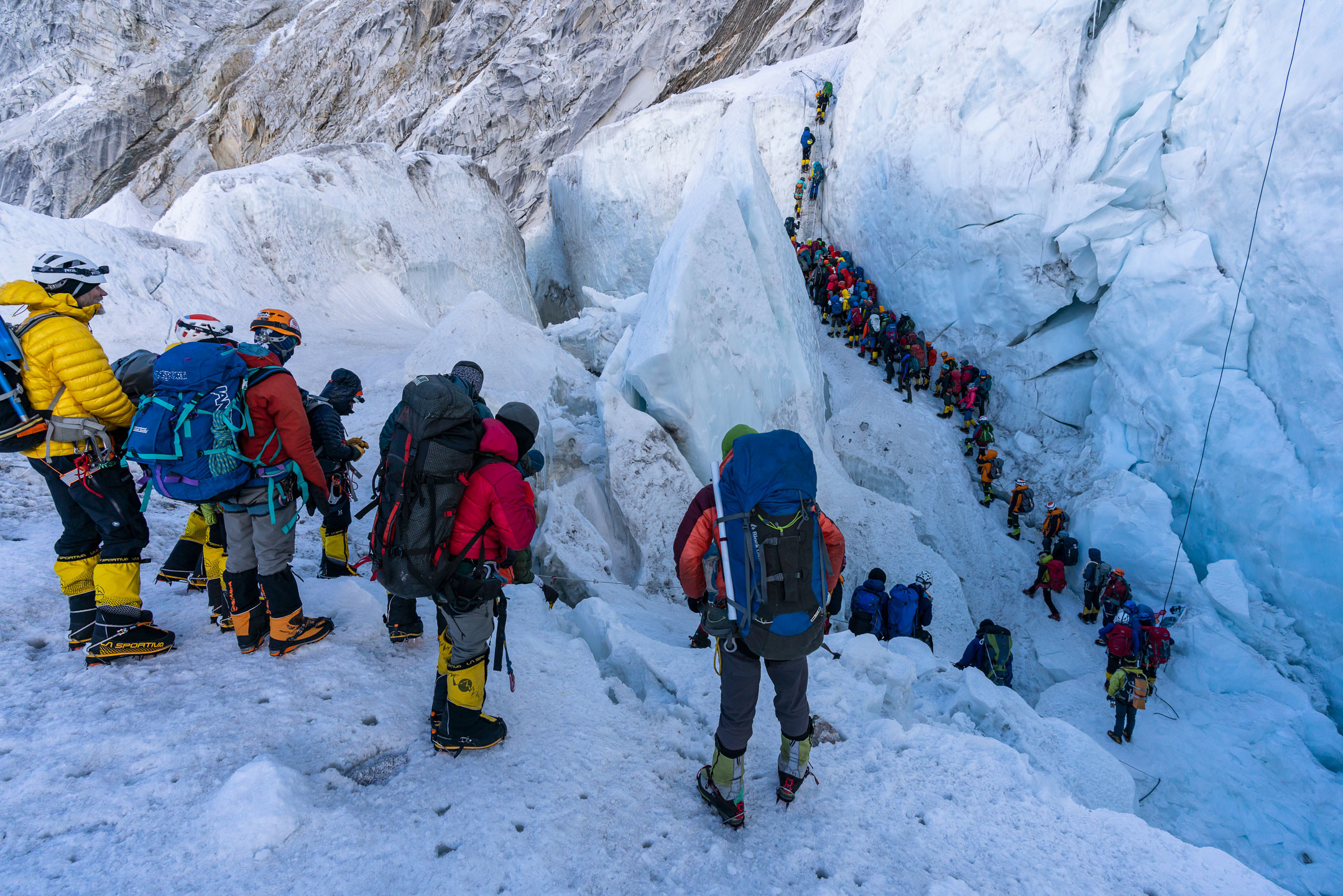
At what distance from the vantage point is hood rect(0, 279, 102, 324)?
2.34 m

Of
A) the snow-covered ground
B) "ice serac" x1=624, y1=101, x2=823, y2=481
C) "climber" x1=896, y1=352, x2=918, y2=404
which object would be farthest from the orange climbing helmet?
"climber" x1=896, y1=352, x2=918, y2=404

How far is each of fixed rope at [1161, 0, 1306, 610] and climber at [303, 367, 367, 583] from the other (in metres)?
8.84

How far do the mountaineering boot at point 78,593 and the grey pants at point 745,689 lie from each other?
8.27ft

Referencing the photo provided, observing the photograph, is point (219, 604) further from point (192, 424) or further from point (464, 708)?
point (464, 708)

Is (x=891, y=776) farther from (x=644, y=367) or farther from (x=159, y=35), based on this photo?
(x=159, y=35)

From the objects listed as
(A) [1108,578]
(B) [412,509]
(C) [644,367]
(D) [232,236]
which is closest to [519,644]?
(B) [412,509]

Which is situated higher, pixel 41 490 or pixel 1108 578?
pixel 1108 578

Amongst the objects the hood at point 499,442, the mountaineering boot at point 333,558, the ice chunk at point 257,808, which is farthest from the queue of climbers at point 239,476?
the mountaineering boot at point 333,558

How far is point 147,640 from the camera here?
257 centimetres

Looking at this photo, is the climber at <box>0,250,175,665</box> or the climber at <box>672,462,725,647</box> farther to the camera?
the climber at <box>0,250,175,665</box>

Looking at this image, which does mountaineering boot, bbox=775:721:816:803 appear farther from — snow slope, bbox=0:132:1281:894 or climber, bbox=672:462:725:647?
climber, bbox=672:462:725:647

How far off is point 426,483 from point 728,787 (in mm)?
1500

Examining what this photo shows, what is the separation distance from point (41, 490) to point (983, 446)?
1098 cm

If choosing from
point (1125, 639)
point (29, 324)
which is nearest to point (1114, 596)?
point (1125, 639)
